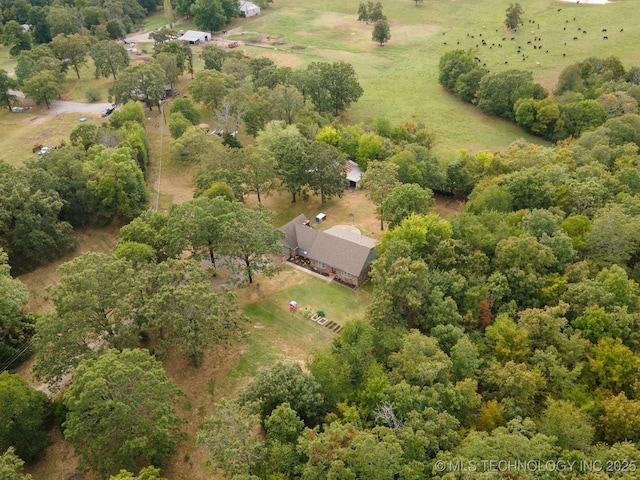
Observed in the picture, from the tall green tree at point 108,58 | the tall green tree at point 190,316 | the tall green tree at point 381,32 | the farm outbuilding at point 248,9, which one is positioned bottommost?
the tall green tree at point 190,316

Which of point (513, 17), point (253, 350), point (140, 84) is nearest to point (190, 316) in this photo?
point (253, 350)

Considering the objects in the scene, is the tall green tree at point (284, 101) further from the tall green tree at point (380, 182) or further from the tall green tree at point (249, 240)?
the tall green tree at point (249, 240)

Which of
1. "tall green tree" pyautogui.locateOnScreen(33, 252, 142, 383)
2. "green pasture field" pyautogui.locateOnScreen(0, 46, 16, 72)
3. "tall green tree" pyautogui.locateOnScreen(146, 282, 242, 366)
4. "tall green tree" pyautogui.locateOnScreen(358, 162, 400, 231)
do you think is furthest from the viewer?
"green pasture field" pyautogui.locateOnScreen(0, 46, 16, 72)

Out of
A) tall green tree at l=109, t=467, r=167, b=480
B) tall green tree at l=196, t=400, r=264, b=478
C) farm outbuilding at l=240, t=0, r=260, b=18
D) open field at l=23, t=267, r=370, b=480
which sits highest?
farm outbuilding at l=240, t=0, r=260, b=18

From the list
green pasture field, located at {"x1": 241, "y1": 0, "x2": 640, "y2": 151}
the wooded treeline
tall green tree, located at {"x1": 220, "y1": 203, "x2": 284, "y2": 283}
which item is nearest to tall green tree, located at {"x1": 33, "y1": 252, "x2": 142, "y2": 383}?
tall green tree, located at {"x1": 220, "y1": 203, "x2": 284, "y2": 283}

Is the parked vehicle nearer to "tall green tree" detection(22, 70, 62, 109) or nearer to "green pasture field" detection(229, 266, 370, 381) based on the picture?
"tall green tree" detection(22, 70, 62, 109)

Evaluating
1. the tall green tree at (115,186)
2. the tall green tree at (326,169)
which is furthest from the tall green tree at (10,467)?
the tall green tree at (326,169)

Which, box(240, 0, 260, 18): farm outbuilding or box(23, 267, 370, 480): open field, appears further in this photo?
box(240, 0, 260, 18): farm outbuilding

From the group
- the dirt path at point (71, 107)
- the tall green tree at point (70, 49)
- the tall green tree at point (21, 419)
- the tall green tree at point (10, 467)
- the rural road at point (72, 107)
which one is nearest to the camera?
the tall green tree at point (10, 467)
